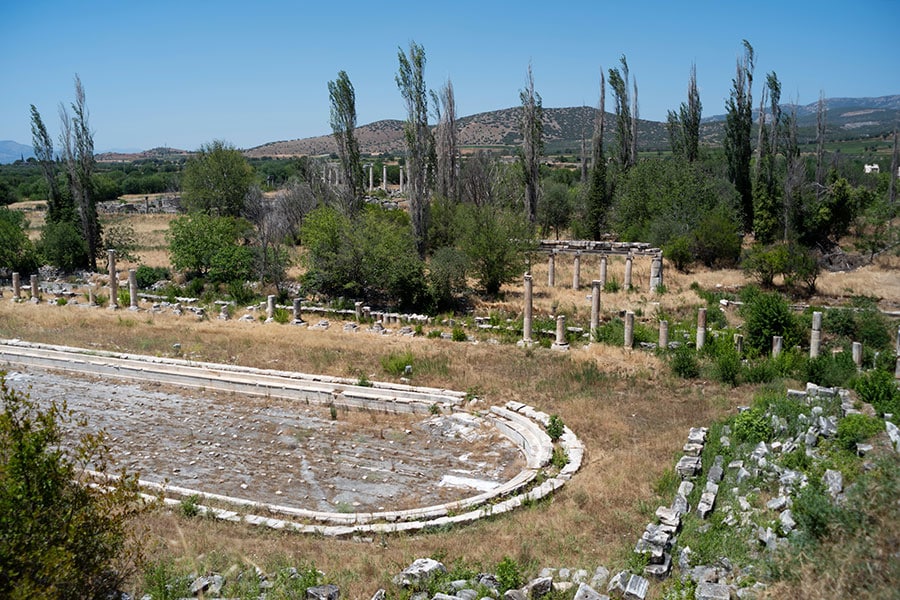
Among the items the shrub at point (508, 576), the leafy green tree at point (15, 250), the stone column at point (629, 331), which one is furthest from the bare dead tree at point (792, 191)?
the leafy green tree at point (15, 250)

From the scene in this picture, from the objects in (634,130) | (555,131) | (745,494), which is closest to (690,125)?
(634,130)

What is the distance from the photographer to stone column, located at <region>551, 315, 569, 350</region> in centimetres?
2095

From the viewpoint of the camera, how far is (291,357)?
67.5ft

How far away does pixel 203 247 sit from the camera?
31141 millimetres

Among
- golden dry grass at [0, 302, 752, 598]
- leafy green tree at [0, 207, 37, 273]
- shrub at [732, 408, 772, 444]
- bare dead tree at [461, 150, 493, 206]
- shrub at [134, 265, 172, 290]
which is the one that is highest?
bare dead tree at [461, 150, 493, 206]

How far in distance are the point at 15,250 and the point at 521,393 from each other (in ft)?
91.8

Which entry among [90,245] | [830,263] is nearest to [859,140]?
[830,263]

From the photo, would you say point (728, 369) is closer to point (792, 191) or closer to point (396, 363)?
point (396, 363)

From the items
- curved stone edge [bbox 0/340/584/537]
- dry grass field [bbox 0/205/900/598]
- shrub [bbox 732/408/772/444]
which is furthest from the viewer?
shrub [bbox 732/408/772/444]

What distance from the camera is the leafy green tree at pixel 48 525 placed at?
274 inches

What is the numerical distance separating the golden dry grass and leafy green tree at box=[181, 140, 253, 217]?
55.6 feet

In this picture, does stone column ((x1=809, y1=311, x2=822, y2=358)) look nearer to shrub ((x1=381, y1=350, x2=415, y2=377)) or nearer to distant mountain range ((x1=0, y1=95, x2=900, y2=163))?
shrub ((x1=381, y1=350, x2=415, y2=377))

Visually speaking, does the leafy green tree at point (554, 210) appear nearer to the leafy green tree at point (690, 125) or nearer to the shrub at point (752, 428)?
the leafy green tree at point (690, 125)

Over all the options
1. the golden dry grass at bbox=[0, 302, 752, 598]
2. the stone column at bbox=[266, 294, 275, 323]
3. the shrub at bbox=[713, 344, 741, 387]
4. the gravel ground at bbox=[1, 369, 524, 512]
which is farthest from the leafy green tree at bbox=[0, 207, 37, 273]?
the shrub at bbox=[713, 344, 741, 387]
